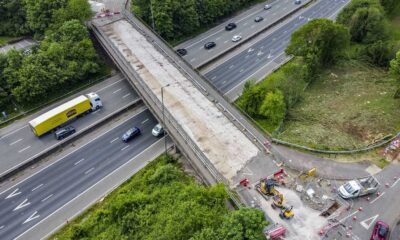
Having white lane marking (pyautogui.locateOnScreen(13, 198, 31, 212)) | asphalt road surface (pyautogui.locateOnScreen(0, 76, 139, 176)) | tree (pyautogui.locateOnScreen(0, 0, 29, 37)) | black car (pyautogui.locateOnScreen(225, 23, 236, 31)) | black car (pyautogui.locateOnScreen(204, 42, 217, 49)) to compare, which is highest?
tree (pyautogui.locateOnScreen(0, 0, 29, 37))

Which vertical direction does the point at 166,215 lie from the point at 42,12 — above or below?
below

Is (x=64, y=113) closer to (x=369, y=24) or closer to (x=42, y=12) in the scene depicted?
(x=42, y=12)

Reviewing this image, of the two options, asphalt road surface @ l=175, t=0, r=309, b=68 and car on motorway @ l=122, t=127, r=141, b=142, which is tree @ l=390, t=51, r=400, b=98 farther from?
car on motorway @ l=122, t=127, r=141, b=142

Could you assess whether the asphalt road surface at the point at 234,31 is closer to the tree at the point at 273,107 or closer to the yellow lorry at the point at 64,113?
the tree at the point at 273,107

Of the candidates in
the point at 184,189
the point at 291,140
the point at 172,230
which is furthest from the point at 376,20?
the point at 172,230

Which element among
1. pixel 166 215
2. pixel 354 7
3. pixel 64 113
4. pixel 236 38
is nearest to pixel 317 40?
pixel 236 38

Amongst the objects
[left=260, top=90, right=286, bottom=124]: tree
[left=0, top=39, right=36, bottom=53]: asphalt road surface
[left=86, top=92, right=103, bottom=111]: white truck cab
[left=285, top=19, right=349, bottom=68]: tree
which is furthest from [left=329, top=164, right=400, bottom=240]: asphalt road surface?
[left=0, top=39, right=36, bottom=53]: asphalt road surface

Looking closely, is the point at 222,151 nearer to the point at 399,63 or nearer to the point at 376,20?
the point at 399,63
